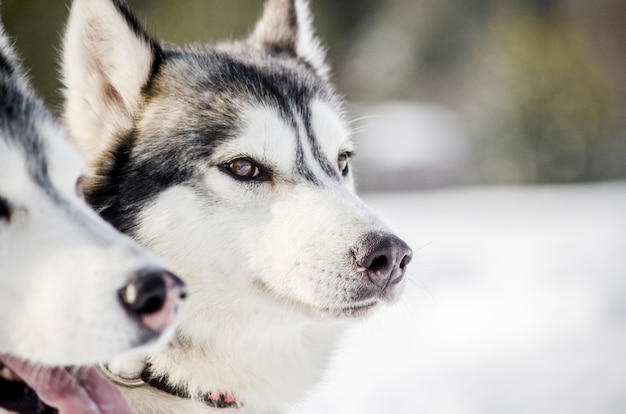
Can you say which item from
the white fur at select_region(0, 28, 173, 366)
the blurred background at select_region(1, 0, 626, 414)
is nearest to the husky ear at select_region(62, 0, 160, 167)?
the blurred background at select_region(1, 0, 626, 414)

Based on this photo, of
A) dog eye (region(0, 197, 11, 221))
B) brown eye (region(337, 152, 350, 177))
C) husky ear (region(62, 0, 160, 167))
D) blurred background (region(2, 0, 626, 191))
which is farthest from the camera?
blurred background (region(2, 0, 626, 191))

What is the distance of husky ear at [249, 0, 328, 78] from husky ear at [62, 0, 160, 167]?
2.34ft

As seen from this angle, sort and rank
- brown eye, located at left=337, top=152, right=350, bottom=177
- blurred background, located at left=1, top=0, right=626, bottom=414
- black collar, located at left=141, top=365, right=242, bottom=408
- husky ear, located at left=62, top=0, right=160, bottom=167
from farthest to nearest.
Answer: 1. blurred background, located at left=1, top=0, right=626, bottom=414
2. brown eye, located at left=337, top=152, right=350, bottom=177
3. husky ear, located at left=62, top=0, right=160, bottom=167
4. black collar, located at left=141, top=365, right=242, bottom=408

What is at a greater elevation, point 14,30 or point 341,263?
Answer: point 14,30

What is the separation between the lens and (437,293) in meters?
5.49

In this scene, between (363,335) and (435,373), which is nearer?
(435,373)

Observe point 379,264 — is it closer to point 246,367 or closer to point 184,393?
point 246,367

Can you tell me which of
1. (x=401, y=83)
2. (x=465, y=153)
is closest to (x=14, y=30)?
(x=465, y=153)

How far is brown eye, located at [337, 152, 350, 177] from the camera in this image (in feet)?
9.14

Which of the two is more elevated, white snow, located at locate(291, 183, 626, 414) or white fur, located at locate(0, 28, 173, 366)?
white snow, located at locate(291, 183, 626, 414)

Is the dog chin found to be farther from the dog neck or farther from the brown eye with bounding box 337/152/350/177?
the brown eye with bounding box 337/152/350/177

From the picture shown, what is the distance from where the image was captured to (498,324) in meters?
4.90

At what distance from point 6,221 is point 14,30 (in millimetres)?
6420

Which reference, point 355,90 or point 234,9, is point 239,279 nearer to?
point 234,9
